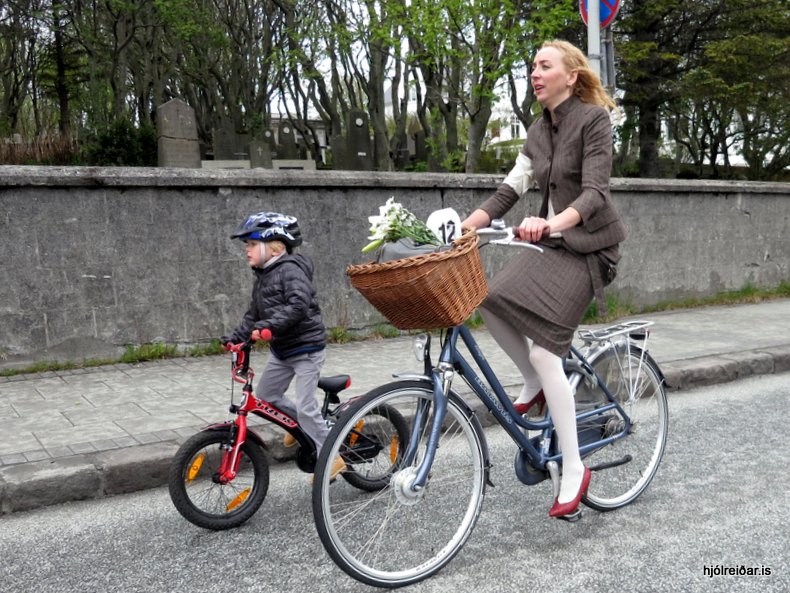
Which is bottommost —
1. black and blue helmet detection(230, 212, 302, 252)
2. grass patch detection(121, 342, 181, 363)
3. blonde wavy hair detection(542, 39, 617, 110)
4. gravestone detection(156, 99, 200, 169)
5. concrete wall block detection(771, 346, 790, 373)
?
concrete wall block detection(771, 346, 790, 373)

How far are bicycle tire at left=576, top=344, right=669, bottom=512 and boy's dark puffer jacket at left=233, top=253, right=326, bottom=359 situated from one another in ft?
4.25

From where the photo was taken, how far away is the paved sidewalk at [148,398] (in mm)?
4035

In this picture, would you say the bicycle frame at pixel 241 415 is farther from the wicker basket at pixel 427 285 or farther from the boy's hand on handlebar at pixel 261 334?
the wicker basket at pixel 427 285

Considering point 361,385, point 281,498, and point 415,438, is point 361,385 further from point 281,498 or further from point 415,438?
point 415,438

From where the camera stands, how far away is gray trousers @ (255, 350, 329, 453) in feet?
12.2

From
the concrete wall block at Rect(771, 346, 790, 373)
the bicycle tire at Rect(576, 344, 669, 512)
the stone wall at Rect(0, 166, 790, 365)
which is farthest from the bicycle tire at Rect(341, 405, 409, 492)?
the concrete wall block at Rect(771, 346, 790, 373)

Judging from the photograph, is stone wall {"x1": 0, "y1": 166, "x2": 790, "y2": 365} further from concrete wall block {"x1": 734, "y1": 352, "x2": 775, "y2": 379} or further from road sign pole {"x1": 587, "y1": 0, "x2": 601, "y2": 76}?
concrete wall block {"x1": 734, "y1": 352, "x2": 775, "y2": 379}

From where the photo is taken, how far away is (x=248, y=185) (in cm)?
715

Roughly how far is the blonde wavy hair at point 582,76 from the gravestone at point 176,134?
8.43 m

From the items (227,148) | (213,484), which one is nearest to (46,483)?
(213,484)

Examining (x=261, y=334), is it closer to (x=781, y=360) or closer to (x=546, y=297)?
(x=546, y=297)

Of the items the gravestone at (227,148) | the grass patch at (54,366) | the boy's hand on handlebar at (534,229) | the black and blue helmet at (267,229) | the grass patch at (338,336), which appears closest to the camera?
the boy's hand on handlebar at (534,229)

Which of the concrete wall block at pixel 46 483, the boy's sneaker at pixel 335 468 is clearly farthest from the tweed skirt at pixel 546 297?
the concrete wall block at pixel 46 483

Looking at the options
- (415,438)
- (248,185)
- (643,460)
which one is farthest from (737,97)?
(415,438)
